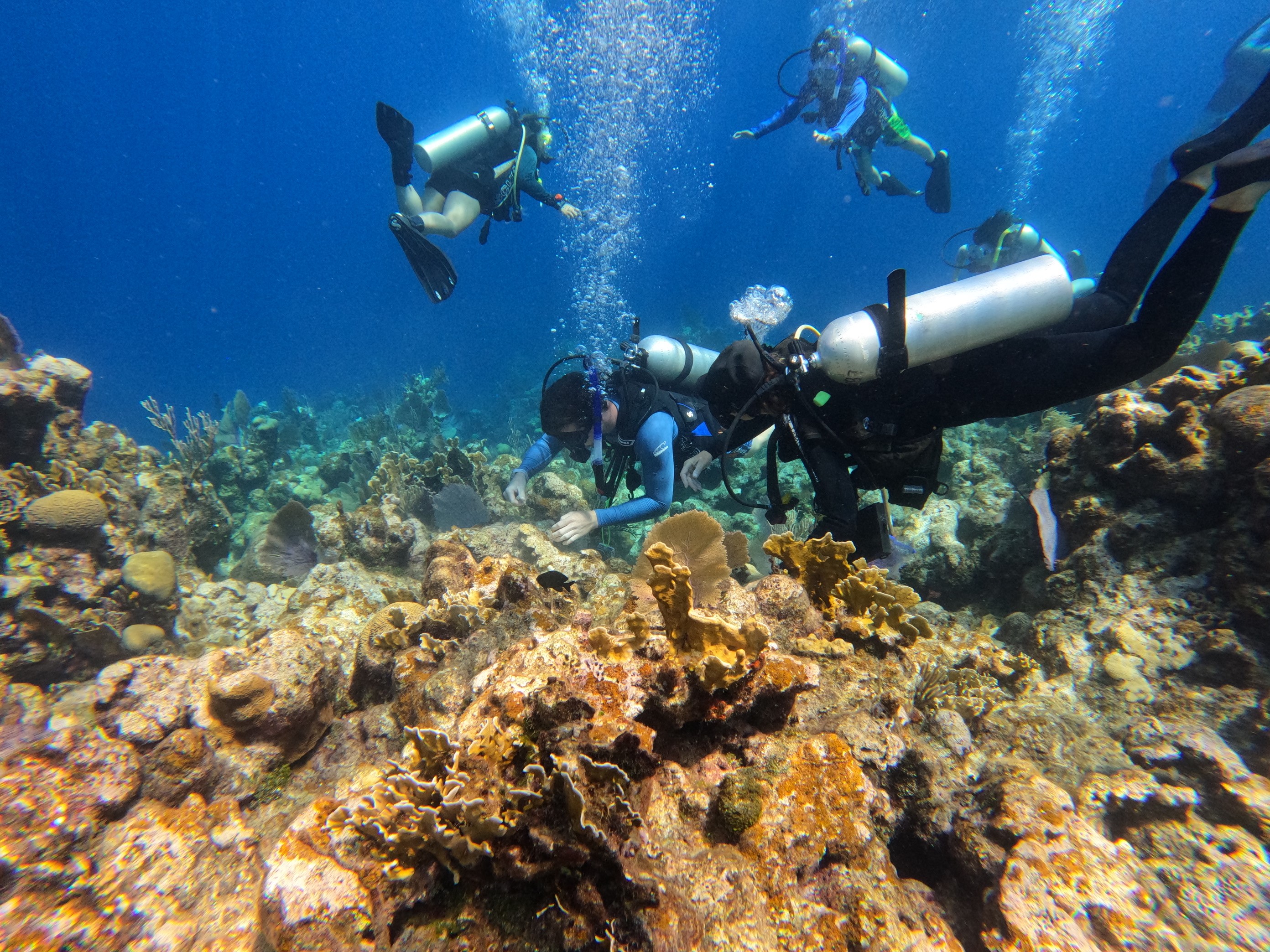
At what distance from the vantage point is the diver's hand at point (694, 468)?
188 inches

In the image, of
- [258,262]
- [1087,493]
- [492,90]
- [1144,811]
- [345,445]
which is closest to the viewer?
[1144,811]

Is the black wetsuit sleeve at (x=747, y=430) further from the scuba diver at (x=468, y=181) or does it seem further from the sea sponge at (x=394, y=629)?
the scuba diver at (x=468, y=181)

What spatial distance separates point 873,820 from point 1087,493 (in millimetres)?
3864

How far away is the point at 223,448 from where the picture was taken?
34.8 ft

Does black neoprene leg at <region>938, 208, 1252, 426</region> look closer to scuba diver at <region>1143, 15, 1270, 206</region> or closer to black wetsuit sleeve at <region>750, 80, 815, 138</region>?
black wetsuit sleeve at <region>750, 80, 815, 138</region>

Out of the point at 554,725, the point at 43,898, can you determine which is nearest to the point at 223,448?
the point at 43,898

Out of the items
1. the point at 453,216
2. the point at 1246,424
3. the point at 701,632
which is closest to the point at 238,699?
the point at 701,632

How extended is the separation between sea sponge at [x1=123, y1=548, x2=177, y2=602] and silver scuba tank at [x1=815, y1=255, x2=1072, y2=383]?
7376 millimetres

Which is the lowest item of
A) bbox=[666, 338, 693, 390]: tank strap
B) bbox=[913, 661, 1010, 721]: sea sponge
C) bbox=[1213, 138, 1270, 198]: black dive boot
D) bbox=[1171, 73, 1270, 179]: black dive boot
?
bbox=[913, 661, 1010, 721]: sea sponge

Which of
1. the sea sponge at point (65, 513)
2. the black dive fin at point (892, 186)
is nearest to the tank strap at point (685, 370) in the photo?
the sea sponge at point (65, 513)

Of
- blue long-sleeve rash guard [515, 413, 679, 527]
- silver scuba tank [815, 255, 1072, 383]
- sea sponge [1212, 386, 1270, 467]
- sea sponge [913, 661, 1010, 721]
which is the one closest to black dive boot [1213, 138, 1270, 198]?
silver scuba tank [815, 255, 1072, 383]

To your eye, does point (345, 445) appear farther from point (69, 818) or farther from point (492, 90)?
point (492, 90)

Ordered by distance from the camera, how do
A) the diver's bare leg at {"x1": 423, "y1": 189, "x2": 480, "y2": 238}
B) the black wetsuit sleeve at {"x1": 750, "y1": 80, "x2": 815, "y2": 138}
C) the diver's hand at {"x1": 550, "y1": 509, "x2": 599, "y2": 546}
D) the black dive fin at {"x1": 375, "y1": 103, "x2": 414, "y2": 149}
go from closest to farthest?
the diver's hand at {"x1": 550, "y1": 509, "x2": 599, "y2": 546} < the black dive fin at {"x1": 375, "y1": 103, "x2": 414, "y2": 149} < the diver's bare leg at {"x1": 423, "y1": 189, "x2": 480, "y2": 238} < the black wetsuit sleeve at {"x1": 750, "y1": 80, "x2": 815, "y2": 138}

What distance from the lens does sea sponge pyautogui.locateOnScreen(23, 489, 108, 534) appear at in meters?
5.44
